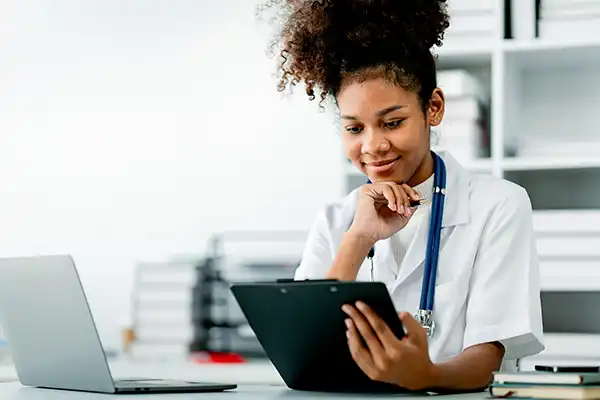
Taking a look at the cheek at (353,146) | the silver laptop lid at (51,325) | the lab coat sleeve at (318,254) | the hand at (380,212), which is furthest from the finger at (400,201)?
the silver laptop lid at (51,325)

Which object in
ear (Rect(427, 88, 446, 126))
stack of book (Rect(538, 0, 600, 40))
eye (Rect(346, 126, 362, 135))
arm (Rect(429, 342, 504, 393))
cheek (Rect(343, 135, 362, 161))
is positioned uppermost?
stack of book (Rect(538, 0, 600, 40))

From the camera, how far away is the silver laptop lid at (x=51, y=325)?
154cm

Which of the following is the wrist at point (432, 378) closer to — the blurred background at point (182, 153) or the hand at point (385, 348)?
the hand at point (385, 348)

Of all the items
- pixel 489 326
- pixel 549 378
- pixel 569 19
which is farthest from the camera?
pixel 569 19

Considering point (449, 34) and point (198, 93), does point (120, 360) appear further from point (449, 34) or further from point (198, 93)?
point (449, 34)

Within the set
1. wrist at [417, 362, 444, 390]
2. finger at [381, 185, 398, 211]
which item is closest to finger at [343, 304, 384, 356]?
wrist at [417, 362, 444, 390]

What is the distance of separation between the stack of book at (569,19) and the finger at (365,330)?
168 centimetres

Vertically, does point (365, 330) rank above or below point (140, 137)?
below

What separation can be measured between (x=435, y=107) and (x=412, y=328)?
0.67m

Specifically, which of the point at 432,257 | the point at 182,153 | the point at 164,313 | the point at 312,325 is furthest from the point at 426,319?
the point at 182,153

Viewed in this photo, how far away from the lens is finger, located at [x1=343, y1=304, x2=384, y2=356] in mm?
1414

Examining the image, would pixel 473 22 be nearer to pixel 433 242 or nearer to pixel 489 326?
pixel 433 242

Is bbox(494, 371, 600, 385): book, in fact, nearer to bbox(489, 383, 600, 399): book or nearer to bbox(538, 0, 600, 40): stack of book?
bbox(489, 383, 600, 399): book

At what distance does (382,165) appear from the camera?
1948mm
